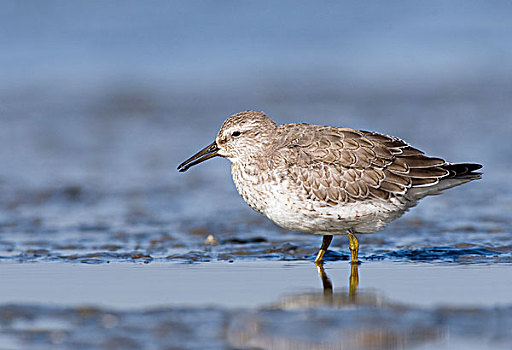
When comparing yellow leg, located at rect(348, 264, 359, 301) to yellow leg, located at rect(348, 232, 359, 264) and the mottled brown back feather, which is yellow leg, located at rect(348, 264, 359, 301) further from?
the mottled brown back feather

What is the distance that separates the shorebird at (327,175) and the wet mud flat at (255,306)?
48cm

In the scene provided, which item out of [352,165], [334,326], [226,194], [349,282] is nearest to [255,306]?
[334,326]

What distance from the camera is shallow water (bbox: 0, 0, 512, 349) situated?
599 centimetres

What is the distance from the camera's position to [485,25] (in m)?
24.8

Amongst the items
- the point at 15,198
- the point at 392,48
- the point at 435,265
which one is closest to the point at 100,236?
the point at 15,198

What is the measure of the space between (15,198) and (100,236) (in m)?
2.52

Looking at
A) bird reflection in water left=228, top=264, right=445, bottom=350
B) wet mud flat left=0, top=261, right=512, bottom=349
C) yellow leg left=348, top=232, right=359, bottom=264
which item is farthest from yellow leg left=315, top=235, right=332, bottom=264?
bird reflection in water left=228, top=264, right=445, bottom=350

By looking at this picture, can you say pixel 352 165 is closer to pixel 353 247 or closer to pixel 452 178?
pixel 353 247

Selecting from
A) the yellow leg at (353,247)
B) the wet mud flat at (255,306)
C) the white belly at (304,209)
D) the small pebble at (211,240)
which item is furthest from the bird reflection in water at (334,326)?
the small pebble at (211,240)

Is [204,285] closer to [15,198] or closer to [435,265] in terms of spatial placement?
[435,265]

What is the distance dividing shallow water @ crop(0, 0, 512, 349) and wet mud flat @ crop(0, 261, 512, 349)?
2 cm

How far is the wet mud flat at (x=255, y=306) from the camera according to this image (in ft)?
18.1

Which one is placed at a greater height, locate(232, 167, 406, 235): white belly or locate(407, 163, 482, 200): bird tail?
locate(407, 163, 482, 200): bird tail

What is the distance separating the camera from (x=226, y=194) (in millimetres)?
12297
